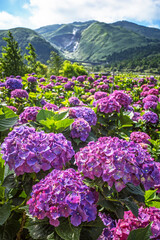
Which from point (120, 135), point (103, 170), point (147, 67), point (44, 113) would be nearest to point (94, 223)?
point (103, 170)

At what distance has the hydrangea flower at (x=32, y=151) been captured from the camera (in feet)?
4.12

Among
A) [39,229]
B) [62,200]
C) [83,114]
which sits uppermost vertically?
[83,114]

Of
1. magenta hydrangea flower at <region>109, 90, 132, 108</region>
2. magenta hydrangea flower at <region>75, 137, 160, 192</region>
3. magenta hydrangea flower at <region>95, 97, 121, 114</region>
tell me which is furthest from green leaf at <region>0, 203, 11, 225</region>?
magenta hydrangea flower at <region>109, 90, 132, 108</region>

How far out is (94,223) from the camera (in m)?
1.23

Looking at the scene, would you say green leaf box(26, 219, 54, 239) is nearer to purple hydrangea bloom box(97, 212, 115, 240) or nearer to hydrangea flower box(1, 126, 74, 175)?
hydrangea flower box(1, 126, 74, 175)

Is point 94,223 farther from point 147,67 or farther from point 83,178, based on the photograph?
point 147,67

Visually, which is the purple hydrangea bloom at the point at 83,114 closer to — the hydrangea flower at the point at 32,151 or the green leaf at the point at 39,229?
the hydrangea flower at the point at 32,151

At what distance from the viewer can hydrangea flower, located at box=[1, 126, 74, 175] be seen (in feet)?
4.12

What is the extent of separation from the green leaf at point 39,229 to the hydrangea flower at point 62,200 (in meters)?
0.11

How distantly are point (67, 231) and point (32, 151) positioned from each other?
570 mm

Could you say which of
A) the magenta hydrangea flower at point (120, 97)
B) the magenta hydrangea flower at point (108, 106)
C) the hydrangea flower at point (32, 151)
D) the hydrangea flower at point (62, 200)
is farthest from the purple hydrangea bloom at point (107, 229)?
the magenta hydrangea flower at point (120, 97)

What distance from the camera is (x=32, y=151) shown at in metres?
1.28

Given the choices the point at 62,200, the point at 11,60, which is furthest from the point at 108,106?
the point at 11,60

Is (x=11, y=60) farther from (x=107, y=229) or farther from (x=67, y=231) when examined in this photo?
(x=67, y=231)
